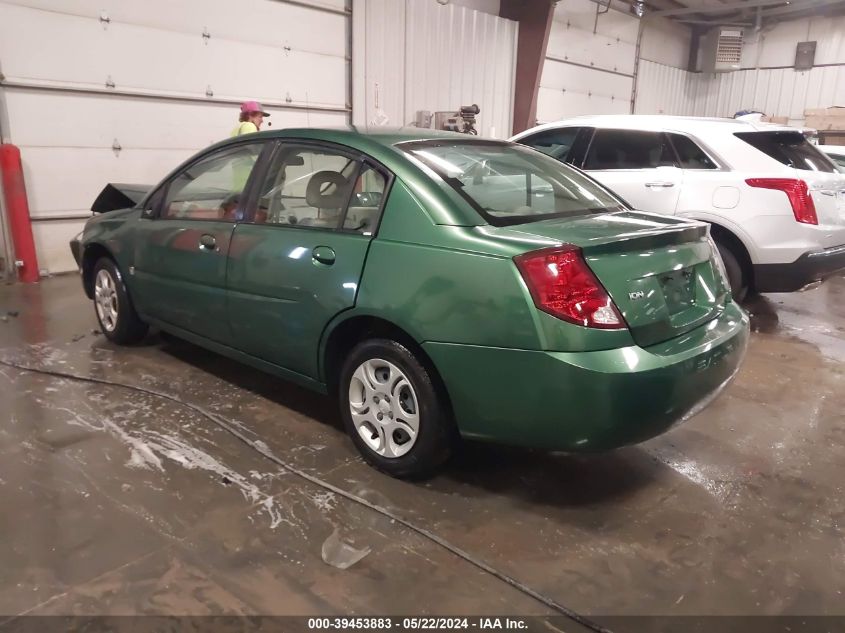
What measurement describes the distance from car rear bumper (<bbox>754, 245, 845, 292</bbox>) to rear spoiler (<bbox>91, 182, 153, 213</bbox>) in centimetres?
510

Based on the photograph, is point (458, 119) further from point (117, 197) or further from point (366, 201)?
point (366, 201)

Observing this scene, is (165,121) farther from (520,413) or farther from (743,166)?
(520,413)

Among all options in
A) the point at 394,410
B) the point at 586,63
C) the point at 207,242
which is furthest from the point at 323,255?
the point at 586,63

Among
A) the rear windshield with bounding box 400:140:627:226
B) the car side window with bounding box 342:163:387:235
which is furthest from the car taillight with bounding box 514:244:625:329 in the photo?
the car side window with bounding box 342:163:387:235

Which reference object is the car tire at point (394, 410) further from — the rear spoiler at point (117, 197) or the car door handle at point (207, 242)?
the rear spoiler at point (117, 197)

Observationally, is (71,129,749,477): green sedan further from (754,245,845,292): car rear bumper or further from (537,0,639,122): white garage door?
(537,0,639,122): white garage door

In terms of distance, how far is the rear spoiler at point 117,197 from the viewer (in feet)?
18.3

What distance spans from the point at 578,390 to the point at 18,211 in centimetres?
605

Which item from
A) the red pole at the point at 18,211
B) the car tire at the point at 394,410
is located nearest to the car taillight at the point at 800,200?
the car tire at the point at 394,410

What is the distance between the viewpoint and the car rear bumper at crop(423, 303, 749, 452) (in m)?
2.11

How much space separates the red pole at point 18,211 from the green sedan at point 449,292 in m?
3.50

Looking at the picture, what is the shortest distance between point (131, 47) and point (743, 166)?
5.94 metres

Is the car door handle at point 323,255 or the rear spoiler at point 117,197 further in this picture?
the rear spoiler at point 117,197

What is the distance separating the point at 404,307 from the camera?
7.84 feet
